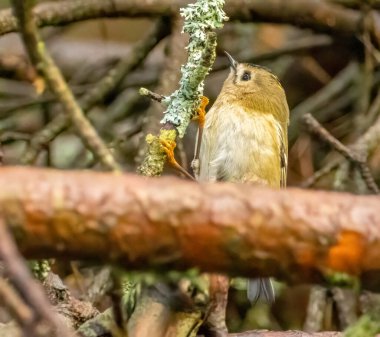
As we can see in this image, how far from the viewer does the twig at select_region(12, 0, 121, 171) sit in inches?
62.0

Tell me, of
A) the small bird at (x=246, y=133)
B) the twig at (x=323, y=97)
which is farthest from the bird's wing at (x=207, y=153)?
the twig at (x=323, y=97)

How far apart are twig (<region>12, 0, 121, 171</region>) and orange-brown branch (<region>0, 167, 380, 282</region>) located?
13.7 inches

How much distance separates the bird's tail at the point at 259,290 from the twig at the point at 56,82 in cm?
179

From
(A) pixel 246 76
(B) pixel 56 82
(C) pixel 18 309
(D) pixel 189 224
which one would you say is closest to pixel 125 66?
(A) pixel 246 76

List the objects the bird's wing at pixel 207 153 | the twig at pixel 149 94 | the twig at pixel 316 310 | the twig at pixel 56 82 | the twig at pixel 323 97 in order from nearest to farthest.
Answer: the twig at pixel 56 82
the twig at pixel 149 94
the twig at pixel 316 310
the bird's wing at pixel 207 153
the twig at pixel 323 97

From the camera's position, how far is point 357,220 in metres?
1.10

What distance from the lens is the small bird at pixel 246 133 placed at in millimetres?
3834

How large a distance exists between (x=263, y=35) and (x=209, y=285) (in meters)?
3.79

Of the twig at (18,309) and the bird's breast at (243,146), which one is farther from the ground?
the twig at (18,309)

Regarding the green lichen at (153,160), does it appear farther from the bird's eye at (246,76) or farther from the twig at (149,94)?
the bird's eye at (246,76)

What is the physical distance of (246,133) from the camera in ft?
12.9

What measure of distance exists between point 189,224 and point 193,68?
1437mm

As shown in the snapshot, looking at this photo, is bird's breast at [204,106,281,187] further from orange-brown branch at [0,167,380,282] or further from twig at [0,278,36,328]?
twig at [0,278,36,328]

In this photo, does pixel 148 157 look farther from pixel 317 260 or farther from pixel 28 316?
pixel 28 316
